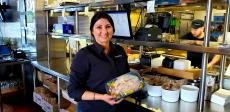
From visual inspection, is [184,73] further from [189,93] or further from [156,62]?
[156,62]

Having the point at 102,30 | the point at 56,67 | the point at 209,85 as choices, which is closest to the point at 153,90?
the point at 209,85

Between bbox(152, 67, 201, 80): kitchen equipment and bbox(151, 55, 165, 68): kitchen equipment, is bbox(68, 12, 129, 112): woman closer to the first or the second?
bbox(152, 67, 201, 80): kitchen equipment

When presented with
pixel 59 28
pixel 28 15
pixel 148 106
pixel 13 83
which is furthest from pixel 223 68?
pixel 13 83

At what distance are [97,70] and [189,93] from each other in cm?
74

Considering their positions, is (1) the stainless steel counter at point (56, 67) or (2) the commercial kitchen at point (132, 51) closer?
(2) the commercial kitchen at point (132, 51)

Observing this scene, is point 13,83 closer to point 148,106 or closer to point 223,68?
point 148,106

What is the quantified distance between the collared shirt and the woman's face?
0.06m

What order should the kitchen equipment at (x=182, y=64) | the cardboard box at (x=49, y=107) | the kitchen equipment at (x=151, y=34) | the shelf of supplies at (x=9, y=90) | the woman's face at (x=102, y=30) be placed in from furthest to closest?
the shelf of supplies at (x=9, y=90), the cardboard box at (x=49, y=107), the kitchen equipment at (x=182, y=64), the kitchen equipment at (x=151, y=34), the woman's face at (x=102, y=30)

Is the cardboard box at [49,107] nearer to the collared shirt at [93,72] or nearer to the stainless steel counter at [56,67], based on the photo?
the stainless steel counter at [56,67]

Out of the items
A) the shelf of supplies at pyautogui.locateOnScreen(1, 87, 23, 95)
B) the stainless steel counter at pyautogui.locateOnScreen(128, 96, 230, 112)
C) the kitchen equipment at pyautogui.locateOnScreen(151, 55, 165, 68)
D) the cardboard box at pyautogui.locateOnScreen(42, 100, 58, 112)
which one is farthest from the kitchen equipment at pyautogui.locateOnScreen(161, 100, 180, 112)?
the shelf of supplies at pyautogui.locateOnScreen(1, 87, 23, 95)

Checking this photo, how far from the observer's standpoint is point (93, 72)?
1664 millimetres

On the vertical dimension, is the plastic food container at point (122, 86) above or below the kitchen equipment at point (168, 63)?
below

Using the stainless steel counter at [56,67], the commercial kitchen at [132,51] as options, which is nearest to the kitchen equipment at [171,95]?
the commercial kitchen at [132,51]

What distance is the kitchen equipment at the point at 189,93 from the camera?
69.3 inches
